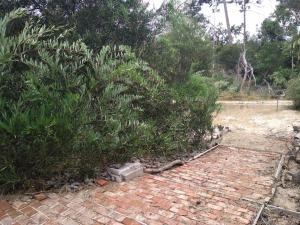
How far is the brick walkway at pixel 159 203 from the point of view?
93.6 inches

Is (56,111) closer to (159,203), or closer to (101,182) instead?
(101,182)

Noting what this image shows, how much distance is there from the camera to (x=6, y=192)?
9.18 feet

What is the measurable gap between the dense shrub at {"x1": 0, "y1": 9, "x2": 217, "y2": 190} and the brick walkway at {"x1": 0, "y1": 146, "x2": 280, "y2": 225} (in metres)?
0.41

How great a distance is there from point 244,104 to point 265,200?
12.0 meters

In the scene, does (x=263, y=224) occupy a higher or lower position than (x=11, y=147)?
lower

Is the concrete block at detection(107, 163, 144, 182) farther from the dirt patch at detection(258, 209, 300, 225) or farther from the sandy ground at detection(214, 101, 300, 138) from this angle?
the sandy ground at detection(214, 101, 300, 138)

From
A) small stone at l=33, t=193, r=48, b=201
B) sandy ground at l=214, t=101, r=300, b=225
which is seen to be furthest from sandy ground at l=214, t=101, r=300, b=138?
small stone at l=33, t=193, r=48, b=201

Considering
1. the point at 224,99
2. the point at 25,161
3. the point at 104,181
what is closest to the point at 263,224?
the point at 104,181

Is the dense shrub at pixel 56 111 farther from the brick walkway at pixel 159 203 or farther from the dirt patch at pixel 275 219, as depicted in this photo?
the dirt patch at pixel 275 219

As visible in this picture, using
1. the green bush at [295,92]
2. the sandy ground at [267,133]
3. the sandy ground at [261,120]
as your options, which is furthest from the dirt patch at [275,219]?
the green bush at [295,92]

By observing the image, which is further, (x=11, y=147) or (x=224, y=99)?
(x=224, y=99)

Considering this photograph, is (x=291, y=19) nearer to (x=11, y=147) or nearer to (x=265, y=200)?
(x=265, y=200)

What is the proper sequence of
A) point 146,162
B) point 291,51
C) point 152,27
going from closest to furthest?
point 146,162, point 152,27, point 291,51

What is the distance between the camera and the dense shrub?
270 cm
